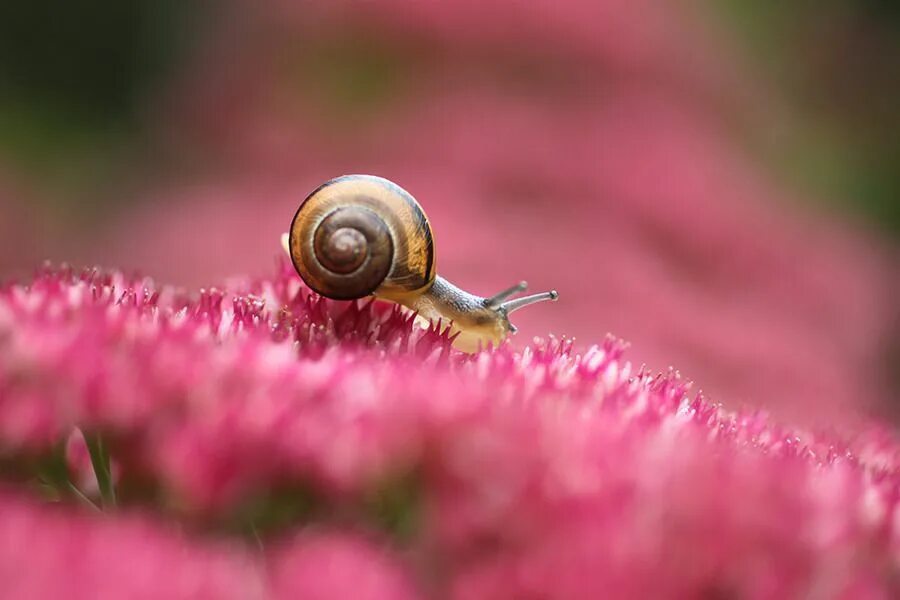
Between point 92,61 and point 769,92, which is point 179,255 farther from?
point 769,92

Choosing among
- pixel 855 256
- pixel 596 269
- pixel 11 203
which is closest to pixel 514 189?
pixel 596 269

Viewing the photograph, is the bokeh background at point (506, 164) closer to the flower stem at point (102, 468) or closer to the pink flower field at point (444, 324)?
the pink flower field at point (444, 324)

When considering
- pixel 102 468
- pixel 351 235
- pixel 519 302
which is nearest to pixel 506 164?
pixel 519 302

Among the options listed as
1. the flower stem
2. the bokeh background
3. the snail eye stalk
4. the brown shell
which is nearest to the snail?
the brown shell

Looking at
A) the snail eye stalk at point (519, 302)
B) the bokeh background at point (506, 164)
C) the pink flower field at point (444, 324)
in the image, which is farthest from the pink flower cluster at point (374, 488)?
the bokeh background at point (506, 164)

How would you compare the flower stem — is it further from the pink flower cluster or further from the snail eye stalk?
the snail eye stalk

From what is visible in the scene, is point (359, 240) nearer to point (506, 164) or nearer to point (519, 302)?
point (519, 302)
